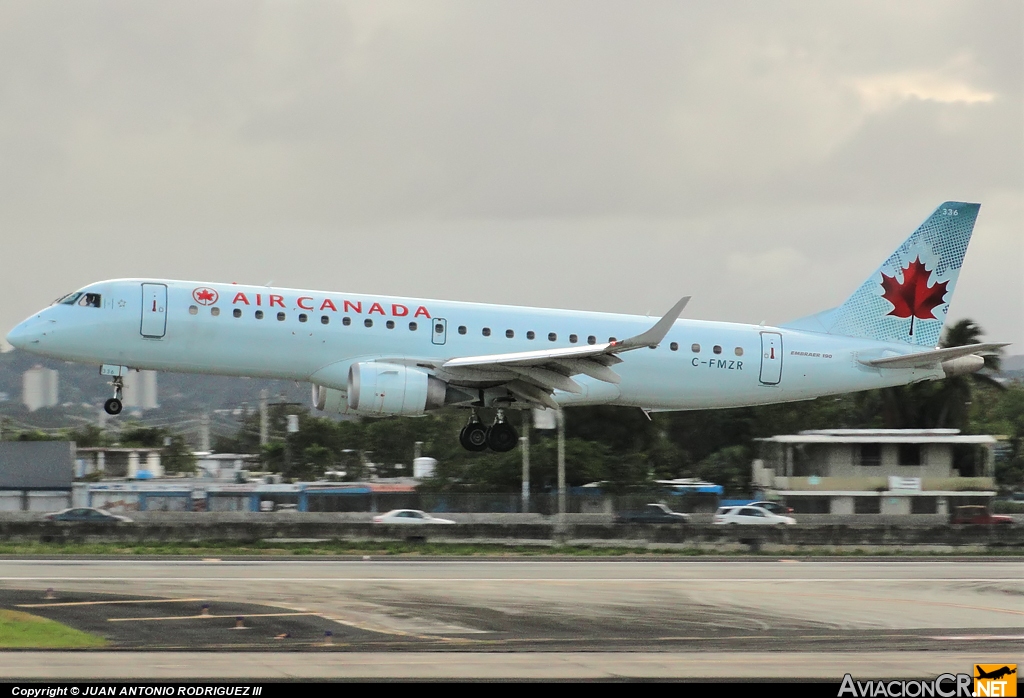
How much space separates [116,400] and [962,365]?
25358 mm

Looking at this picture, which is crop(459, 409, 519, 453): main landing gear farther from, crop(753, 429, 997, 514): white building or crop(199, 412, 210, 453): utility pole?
crop(199, 412, 210, 453): utility pole

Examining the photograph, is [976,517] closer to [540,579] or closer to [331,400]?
[540,579]

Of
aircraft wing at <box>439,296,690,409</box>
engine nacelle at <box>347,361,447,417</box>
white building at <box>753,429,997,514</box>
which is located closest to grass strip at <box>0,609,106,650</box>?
engine nacelle at <box>347,361,447,417</box>

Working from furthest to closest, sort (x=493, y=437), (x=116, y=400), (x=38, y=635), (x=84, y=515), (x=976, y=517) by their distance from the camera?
(x=976, y=517) < (x=84, y=515) < (x=493, y=437) < (x=116, y=400) < (x=38, y=635)

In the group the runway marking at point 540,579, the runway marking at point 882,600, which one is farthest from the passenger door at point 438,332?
the runway marking at point 882,600

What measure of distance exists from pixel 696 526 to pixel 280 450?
213 ft

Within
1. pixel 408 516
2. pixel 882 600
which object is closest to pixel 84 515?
pixel 408 516

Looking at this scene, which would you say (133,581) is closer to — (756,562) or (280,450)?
(756,562)

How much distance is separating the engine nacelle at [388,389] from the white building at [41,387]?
7808 centimetres

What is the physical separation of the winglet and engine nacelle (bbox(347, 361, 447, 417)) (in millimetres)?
5540

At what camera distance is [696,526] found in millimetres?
53156

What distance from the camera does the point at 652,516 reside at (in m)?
60.5

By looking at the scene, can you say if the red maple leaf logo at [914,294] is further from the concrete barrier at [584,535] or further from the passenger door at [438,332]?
the passenger door at [438,332]

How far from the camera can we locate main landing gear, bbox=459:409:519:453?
37.4 metres
